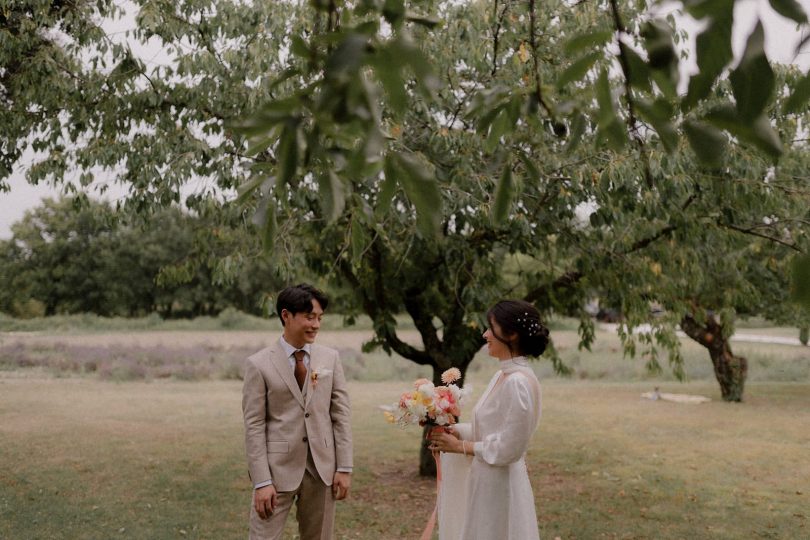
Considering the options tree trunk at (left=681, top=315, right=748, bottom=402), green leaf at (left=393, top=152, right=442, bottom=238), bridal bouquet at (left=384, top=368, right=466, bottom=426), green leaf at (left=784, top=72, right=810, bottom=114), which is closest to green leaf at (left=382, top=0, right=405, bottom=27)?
green leaf at (left=393, top=152, right=442, bottom=238)

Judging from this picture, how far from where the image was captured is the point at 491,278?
304 inches

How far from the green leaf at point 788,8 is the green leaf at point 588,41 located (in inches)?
8.5

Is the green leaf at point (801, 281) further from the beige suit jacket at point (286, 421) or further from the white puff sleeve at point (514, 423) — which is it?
the beige suit jacket at point (286, 421)

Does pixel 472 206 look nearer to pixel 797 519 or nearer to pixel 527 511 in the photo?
pixel 527 511

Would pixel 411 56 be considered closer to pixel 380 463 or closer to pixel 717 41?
pixel 717 41

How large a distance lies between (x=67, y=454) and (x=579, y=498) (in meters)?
6.78

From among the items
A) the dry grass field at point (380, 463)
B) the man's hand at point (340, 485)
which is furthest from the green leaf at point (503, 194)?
the dry grass field at point (380, 463)

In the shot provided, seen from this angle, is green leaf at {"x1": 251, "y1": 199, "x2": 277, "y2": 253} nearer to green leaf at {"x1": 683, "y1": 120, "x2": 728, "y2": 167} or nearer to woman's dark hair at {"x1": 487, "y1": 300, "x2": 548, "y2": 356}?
green leaf at {"x1": 683, "y1": 120, "x2": 728, "y2": 167}

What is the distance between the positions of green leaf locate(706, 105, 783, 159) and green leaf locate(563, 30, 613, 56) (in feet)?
0.73

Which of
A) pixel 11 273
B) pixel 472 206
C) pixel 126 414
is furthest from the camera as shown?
pixel 11 273

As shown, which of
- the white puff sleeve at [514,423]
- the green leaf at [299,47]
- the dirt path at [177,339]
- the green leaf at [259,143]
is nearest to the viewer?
the green leaf at [299,47]

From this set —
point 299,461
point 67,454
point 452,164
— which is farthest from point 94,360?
point 299,461

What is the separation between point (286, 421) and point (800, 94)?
3.36 metres

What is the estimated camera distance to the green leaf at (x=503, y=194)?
47.8 inches
